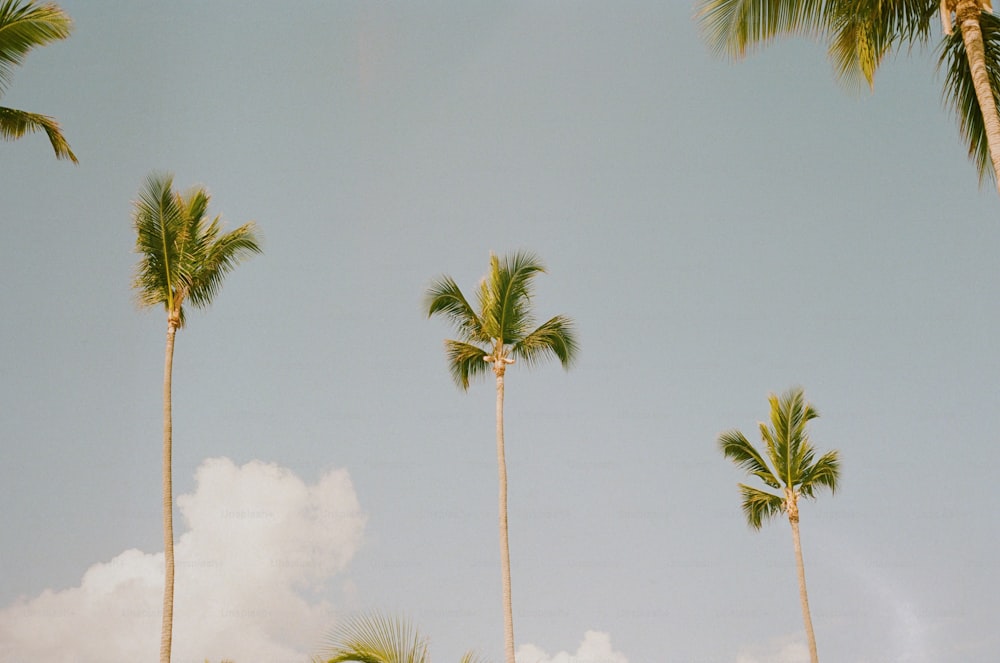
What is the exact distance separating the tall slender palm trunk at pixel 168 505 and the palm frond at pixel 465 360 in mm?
7490

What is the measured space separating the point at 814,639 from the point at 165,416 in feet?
70.7

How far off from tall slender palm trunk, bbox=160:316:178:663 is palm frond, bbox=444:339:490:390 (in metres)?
7.49

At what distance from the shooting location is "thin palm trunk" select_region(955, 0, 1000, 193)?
9031mm

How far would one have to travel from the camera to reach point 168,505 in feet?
54.9

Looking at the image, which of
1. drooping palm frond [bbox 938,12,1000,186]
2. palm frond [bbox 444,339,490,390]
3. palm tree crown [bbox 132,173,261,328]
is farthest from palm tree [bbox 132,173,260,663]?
drooping palm frond [bbox 938,12,1000,186]

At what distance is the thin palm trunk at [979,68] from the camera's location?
29.6 feet

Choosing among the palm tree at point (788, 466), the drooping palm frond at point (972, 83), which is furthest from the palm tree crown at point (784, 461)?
the drooping palm frond at point (972, 83)

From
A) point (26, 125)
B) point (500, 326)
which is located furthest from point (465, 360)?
point (26, 125)

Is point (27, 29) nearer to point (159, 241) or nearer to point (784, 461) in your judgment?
point (159, 241)

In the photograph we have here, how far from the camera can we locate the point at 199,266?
60.3 feet

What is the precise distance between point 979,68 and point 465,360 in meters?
15.5

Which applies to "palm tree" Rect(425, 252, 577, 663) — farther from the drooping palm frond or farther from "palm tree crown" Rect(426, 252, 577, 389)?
the drooping palm frond

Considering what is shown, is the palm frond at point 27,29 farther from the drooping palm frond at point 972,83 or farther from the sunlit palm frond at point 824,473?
the sunlit palm frond at point 824,473

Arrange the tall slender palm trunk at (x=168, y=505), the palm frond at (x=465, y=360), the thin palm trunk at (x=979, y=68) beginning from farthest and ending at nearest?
the palm frond at (x=465, y=360)
the tall slender palm trunk at (x=168, y=505)
the thin palm trunk at (x=979, y=68)
